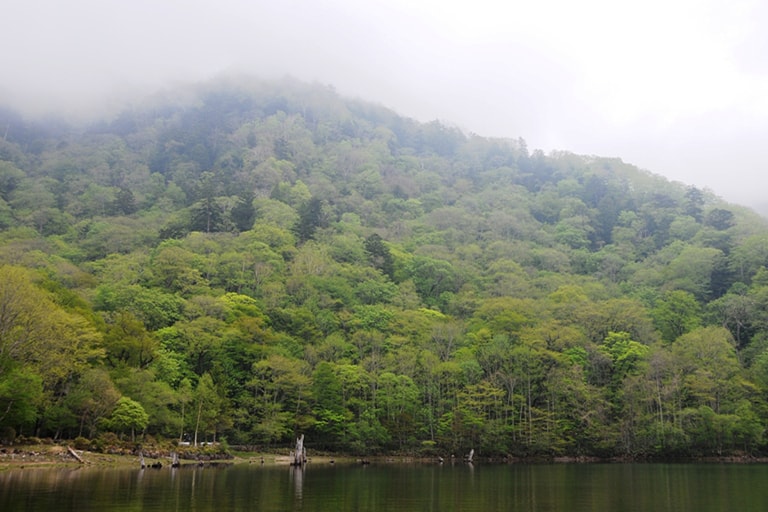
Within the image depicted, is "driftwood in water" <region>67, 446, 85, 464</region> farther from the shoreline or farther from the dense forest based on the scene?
the dense forest

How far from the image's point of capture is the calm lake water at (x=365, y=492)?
2397 cm

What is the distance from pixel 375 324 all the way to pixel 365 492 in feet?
169

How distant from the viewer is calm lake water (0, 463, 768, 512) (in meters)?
24.0

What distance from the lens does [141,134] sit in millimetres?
181625

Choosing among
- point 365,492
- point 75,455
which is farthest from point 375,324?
point 365,492

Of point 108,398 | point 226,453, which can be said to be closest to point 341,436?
point 226,453

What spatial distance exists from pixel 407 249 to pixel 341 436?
57.8 metres

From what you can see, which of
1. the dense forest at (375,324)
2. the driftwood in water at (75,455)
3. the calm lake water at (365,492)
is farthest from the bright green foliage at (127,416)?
the calm lake water at (365,492)

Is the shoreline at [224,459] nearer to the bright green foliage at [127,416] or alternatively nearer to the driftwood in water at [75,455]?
the driftwood in water at [75,455]

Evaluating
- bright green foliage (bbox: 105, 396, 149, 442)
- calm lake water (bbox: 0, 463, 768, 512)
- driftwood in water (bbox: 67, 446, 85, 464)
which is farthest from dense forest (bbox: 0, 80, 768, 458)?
calm lake water (bbox: 0, 463, 768, 512)

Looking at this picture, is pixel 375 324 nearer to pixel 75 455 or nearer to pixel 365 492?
pixel 75 455

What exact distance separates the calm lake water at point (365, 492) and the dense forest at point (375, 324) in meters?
15.0

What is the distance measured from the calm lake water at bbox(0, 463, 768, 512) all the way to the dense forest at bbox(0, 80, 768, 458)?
15.0 metres

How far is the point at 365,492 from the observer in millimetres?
30562
